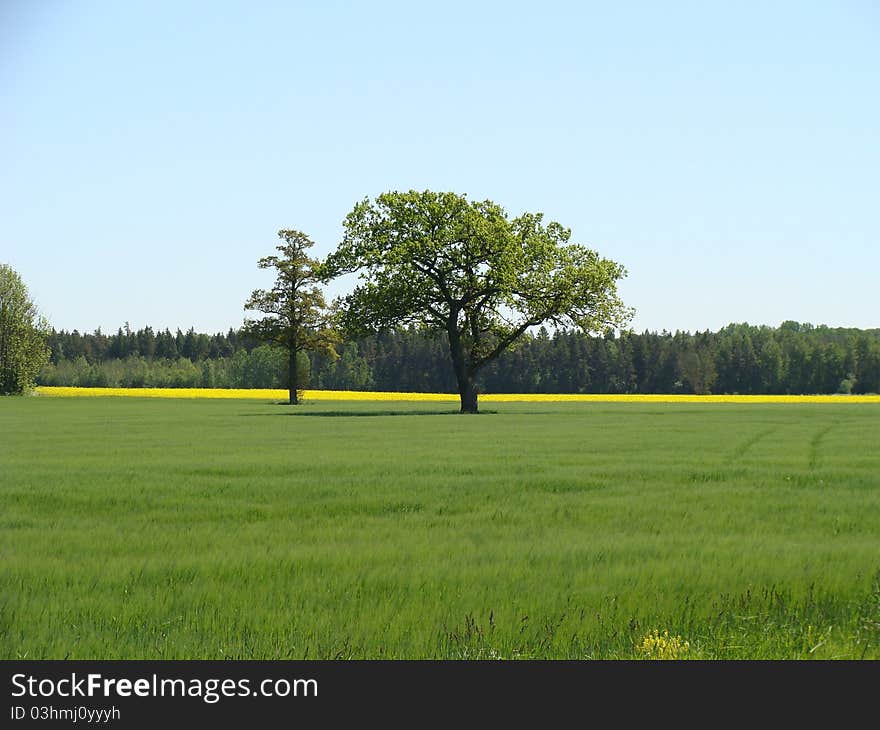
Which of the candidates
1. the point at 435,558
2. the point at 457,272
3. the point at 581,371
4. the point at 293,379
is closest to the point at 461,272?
the point at 457,272

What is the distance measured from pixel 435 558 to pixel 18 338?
101 m

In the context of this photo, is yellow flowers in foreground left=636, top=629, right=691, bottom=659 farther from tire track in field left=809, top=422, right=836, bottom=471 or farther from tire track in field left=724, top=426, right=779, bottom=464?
tire track in field left=724, top=426, right=779, bottom=464

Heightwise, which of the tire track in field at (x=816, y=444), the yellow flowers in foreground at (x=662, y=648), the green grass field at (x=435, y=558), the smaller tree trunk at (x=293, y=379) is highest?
the smaller tree trunk at (x=293, y=379)

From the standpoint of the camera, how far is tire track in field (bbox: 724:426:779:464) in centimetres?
2606

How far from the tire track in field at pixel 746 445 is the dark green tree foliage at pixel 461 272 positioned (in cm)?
2007

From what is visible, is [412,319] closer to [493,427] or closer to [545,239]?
[545,239]

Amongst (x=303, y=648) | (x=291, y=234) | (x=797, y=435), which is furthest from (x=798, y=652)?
(x=291, y=234)

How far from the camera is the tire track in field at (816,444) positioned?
82.3ft

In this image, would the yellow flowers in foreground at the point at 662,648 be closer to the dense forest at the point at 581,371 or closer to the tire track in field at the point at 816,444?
the tire track in field at the point at 816,444

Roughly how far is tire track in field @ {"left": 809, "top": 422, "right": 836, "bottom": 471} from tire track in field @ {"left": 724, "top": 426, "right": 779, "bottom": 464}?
181 cm

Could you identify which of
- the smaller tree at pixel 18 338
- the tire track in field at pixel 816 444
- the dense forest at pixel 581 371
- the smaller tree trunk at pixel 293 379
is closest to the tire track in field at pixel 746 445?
the tire track in field at pixel 816 444

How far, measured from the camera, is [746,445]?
31.9 meters
